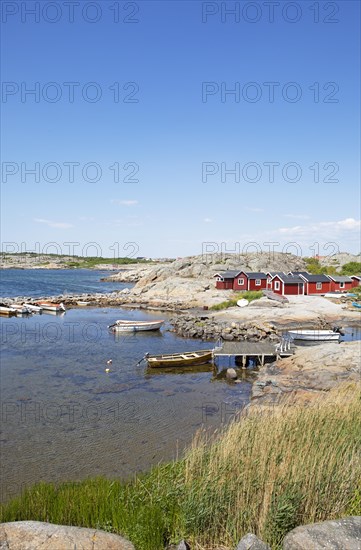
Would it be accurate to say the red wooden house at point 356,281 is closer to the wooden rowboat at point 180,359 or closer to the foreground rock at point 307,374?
the foreground rock at point 307,374

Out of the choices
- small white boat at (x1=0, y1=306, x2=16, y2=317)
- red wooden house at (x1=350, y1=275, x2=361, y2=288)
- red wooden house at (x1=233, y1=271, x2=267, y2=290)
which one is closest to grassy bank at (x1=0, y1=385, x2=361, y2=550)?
small white boat at (x1=0, y1=306, x2=16, y2=317)

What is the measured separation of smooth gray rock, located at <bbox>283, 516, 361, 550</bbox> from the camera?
16.3 feet

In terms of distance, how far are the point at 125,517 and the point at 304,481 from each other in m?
3.16

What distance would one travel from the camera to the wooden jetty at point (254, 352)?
27.7 m

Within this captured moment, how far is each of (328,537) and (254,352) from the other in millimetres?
23224

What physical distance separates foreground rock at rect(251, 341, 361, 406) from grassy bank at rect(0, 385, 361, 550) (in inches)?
393

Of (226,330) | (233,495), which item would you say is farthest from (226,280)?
(233,495)

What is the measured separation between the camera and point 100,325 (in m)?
44.8

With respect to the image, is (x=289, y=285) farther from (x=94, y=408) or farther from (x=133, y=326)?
(x=94, y=408)

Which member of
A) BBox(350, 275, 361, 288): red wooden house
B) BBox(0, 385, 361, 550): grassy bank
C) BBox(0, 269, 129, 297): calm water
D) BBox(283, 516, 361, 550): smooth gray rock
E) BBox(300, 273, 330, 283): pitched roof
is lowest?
BBox(0, 269, 129, 297): calm water

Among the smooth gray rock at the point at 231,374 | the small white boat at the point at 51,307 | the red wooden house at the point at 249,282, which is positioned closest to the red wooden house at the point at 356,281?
the red wooden house at the point at 249,282

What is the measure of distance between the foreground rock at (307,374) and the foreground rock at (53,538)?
1297 centimetres

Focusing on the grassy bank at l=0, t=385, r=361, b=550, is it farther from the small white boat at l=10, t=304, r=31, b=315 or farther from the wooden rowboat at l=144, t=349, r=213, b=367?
the small white boat at l=10, t=304, r=31, b=315

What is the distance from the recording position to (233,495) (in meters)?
7.12
